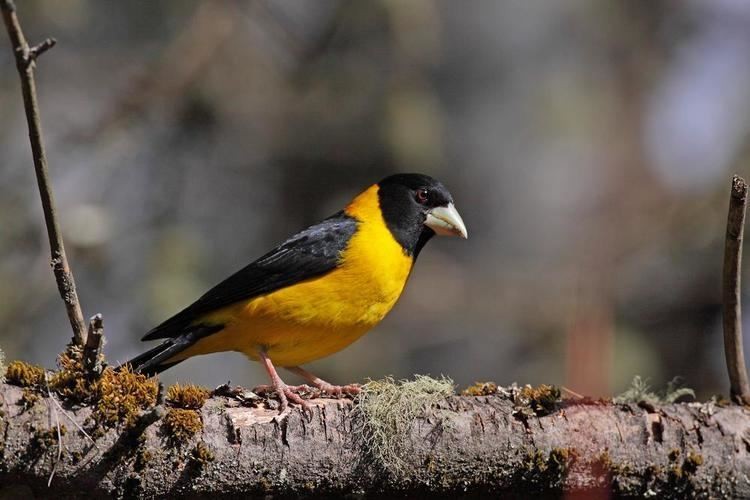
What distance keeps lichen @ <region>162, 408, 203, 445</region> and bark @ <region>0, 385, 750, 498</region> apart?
1cm

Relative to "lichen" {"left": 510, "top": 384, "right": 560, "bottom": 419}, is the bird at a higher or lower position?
higher

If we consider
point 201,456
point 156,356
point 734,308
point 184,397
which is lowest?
point 201,456

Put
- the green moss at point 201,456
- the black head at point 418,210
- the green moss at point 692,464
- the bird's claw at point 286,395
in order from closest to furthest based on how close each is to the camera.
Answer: the green moss at point 201,456
the bird's claw at point 286,395
the green moss at point 692,464
the black head at point 418,210

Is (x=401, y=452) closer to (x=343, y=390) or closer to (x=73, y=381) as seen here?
(x=343, y=390)

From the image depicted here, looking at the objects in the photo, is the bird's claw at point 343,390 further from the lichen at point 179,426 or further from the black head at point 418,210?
the black head at point 418,210

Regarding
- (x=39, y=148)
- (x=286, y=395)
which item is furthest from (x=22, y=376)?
(x=286, y=395)

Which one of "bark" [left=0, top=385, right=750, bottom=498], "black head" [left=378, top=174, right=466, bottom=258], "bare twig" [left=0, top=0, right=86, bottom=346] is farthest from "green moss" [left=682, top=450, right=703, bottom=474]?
"bare twig" [left=0, top=0, right=86, bottom=346]

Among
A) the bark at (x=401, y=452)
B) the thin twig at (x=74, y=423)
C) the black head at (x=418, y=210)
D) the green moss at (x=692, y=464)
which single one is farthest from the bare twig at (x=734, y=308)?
the thin twig at (x=74, y=423)

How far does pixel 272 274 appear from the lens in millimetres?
4859

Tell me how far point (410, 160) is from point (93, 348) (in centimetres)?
418

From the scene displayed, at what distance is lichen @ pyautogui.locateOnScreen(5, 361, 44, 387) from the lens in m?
3.16

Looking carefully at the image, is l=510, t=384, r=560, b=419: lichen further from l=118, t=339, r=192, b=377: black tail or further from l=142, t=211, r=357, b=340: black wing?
l=118, t=339, r=192, b=377: black tail

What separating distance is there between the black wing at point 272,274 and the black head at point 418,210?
17.8 inches

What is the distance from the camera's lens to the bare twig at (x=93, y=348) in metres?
2.99
